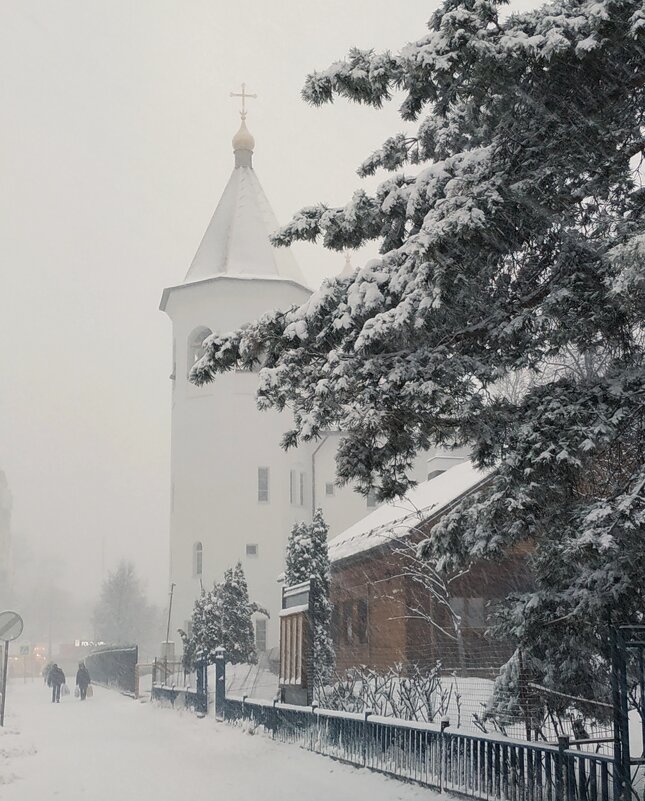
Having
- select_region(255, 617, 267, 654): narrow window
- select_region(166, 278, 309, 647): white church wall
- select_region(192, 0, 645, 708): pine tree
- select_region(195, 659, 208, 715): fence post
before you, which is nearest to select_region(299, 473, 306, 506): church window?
select_region(166, 278, 309, 647): white church wall

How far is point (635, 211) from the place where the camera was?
358 inches

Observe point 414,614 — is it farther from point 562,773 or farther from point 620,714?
point 620,714

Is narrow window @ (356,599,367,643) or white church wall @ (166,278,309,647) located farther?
white church wall @ (166,278,309,647)

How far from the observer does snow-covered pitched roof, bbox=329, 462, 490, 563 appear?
84.7 ft

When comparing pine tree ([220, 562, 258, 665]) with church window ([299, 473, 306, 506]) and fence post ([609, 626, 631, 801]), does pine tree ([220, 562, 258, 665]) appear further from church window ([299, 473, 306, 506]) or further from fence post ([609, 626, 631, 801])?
fence post ([609, 626, 631, 801])

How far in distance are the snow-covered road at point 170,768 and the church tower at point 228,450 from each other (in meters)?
29.8

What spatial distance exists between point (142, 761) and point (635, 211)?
385 inches

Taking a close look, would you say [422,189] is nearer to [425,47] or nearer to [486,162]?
[486,162]

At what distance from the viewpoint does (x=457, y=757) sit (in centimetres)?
1028

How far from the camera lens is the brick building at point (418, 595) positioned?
Result: 24714mm

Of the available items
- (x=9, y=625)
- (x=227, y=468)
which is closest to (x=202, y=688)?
(x=9, y=625)

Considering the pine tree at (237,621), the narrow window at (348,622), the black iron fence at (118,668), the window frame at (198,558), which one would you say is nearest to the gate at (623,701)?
the narrow window at (348,622)

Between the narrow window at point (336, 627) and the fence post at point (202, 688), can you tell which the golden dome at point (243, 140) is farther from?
the fence post at point (202, 688)

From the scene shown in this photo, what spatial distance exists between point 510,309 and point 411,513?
19.7 m
